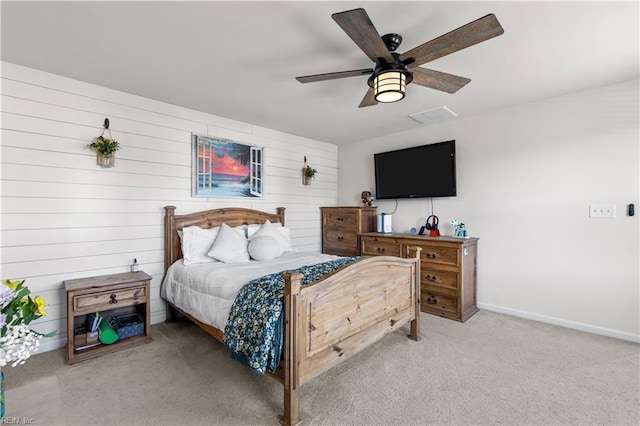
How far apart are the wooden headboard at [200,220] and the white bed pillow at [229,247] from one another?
0.89 ft

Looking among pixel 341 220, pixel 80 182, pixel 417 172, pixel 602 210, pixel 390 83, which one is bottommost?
pixel 341 220

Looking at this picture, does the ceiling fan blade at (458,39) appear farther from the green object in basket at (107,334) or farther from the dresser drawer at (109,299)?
the green object in basket at (107,334)

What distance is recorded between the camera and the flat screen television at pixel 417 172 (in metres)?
3.93

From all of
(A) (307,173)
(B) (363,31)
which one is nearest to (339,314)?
(B) (363,31)

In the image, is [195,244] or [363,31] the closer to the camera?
[363,31]

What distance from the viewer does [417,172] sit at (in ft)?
13.9

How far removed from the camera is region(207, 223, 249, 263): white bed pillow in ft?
10.4

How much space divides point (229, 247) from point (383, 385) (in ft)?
6.62

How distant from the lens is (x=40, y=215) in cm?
262

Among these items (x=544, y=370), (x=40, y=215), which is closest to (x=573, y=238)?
(x=544, y=370)

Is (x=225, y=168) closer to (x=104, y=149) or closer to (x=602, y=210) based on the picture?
(x=104, y=149)

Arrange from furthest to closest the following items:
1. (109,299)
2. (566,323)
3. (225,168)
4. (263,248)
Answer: (225,168) < (263,248) < (566,323) < (109,299)

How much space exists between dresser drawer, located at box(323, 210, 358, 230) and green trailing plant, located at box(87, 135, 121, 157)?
3.10 metres

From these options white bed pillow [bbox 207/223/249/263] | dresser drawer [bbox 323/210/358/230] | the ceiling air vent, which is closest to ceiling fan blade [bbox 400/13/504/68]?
the ceiling air vent
